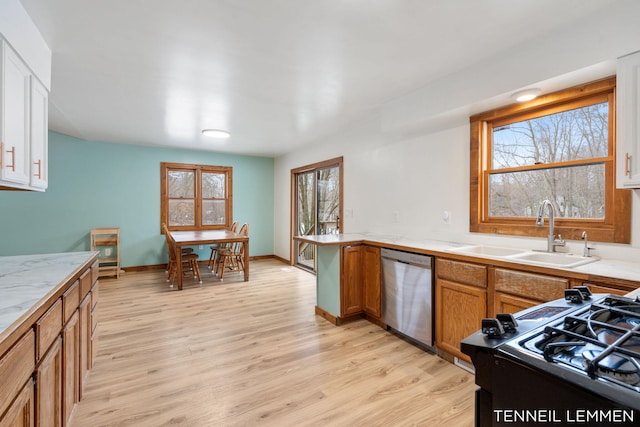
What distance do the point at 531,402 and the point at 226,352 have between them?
2.40 meters

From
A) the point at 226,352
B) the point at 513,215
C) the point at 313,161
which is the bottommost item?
the point at 226,352

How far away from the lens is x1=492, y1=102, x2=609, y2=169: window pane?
6.90ft

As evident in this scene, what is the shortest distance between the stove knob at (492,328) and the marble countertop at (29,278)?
1367 millimetres

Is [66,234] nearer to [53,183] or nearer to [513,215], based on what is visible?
[53,183]

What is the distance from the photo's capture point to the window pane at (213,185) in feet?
20.6

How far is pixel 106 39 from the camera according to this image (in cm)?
212

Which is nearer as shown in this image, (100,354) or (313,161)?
(100,354)

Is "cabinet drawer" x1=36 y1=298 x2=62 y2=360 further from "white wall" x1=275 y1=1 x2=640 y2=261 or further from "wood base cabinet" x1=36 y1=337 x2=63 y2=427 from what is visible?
"white wall" x1=275 y1=1 x2=640 y2=261

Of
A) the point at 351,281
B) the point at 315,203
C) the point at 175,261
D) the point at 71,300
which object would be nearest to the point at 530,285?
the point at 351,281

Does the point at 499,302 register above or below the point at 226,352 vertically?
above

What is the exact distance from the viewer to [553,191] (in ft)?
7.70

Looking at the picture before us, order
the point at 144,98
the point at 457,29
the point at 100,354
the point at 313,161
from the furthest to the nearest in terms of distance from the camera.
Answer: the point at 313,161
the point at 144,98
the point at 100,354
the point at 457,29

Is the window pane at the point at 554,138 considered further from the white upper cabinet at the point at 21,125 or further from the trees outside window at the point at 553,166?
the white upper cabinet at the point at 21,125

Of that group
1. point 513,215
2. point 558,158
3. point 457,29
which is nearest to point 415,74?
point 457,29
